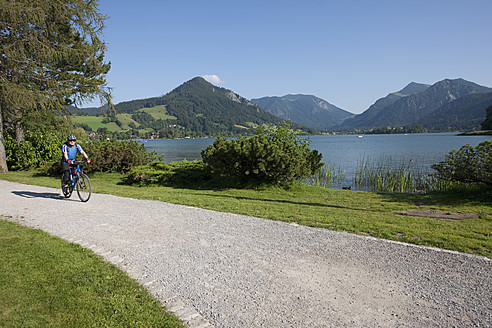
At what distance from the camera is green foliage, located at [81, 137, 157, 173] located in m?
17.6

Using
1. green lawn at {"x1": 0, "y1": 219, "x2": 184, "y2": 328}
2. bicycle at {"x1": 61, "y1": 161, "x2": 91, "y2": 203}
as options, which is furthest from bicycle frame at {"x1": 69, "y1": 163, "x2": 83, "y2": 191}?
green lawn at {"x1": 0, "y1": 219, "x2": 184, "y2": 328}

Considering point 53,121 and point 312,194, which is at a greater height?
point 53,121

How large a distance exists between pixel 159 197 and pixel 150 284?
6425 millimetres

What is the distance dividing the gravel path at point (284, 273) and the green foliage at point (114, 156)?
10.9 m

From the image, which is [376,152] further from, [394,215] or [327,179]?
[394,215]

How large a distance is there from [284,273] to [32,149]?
65.6 ft

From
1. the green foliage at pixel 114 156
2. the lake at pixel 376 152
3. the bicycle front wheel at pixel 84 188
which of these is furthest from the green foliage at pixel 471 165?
the green foliage at pixel 114 156

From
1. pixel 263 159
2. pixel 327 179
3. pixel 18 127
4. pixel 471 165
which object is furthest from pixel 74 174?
pixel 327 179

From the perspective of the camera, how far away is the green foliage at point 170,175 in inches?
575

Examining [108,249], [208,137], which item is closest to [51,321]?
[108,249]

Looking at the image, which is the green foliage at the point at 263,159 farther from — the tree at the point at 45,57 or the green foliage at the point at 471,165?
the tree at the point at 45,57

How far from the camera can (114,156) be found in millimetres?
17891

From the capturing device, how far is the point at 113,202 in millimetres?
9344

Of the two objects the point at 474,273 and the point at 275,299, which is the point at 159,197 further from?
the point at 474,273
